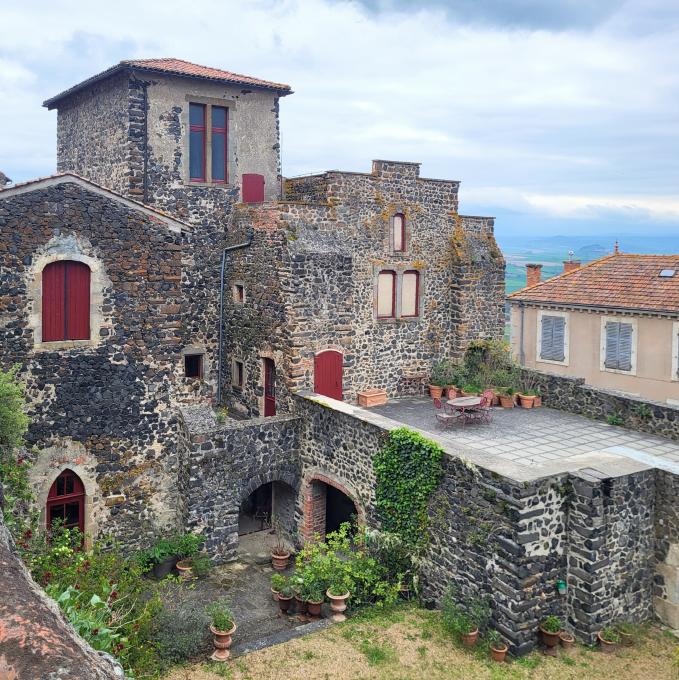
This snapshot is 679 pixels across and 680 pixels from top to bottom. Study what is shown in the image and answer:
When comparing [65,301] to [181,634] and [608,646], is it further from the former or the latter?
[608,646]

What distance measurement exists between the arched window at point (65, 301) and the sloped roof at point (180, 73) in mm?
6155

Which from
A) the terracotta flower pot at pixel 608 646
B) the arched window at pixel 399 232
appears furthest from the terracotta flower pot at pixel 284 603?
the arched window at pixel 399 232

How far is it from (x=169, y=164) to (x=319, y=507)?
9872 millimetres

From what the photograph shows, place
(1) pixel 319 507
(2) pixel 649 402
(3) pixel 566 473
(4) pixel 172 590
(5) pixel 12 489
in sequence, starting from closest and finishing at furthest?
1. (3) pixel 566 473
2. (5) pixel 12 489
3. (4) pixel 172 590
4. (2) pixel 649 402
5. (1) pixel 319 507

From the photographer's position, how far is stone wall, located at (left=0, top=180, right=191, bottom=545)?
513 inches

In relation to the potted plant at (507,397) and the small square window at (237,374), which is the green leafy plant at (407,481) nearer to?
the potted plant at (507,397)

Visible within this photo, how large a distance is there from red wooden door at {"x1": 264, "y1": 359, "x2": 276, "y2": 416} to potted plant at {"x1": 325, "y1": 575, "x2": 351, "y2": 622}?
5.88 metres

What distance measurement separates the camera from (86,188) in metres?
13.4

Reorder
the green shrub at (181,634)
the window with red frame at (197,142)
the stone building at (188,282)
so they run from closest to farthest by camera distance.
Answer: the green shrub at (181,634), the stone building at (188,282), the window with red frame at (197,142)

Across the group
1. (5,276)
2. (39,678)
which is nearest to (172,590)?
(5,276)

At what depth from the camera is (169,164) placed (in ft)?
58.5

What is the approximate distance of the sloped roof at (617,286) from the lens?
773 inches

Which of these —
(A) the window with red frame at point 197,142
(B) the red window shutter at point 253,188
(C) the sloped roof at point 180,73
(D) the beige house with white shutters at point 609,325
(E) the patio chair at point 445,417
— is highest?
(C) the sloped roof at point 180,73

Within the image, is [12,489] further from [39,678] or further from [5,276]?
[39,678]
